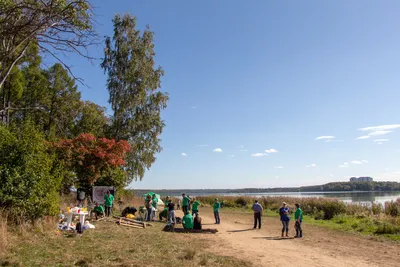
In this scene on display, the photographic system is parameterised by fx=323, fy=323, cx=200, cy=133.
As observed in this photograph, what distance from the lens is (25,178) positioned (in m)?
10.3

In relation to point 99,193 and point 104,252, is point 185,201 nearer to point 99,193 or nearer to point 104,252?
point 99,193

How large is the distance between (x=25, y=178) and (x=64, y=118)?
17033 mm

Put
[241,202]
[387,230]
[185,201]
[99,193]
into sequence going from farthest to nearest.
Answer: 1. [241,202]
2. [99,193]
3. [185,201]
4. [387,230]

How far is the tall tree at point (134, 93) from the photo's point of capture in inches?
1017

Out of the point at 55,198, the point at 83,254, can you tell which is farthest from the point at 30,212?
the point at 83,254

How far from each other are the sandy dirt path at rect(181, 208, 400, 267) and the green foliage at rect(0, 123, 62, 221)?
231 inches

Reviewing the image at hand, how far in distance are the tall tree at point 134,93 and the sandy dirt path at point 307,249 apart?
12551 millimetres

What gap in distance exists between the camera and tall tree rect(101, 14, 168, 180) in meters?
25.8

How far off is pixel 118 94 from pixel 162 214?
12247 millimetres

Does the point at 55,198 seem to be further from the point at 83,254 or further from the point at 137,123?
the point at 137,123

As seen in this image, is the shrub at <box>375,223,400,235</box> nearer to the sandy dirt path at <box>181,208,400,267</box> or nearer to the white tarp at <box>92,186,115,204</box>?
the sandy dirt path at <box>181,208,400,267</box>

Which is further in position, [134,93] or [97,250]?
[134,93]

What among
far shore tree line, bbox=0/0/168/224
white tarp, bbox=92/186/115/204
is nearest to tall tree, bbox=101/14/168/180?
far shore tree line, bbox=0/0/168/224

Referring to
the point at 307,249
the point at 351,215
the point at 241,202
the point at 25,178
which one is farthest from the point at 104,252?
the point at 241,202
